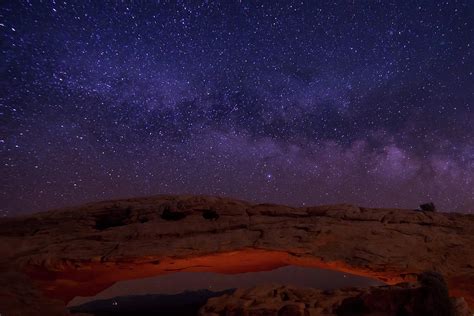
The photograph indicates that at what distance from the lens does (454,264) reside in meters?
11.9

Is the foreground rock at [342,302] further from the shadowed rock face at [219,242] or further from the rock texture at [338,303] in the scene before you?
the shadowed rock face at [219,242]

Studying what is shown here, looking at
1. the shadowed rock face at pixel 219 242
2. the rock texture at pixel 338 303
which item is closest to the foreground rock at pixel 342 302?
the rock texture at pixel 338 303

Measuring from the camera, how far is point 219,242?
1232 cm

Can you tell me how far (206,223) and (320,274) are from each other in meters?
16.9

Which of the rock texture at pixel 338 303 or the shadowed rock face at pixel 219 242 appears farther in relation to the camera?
the shadowed rock face at pixel 219 242

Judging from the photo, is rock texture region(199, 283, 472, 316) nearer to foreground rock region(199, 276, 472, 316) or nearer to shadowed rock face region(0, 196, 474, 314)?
foreground rock region(199, 276, 472, 316)

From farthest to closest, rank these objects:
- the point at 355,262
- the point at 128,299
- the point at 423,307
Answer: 1. the point at 128,299
2. the point at 355,262
3. the point at 423,307

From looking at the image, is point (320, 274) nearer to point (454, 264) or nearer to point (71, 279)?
point (454, 264)

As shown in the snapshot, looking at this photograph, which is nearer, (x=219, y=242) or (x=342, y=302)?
(x=342, y=302)

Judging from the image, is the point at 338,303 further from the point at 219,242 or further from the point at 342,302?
the point at 219,242

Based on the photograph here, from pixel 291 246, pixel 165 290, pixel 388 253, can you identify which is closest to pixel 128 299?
pixel 165 290

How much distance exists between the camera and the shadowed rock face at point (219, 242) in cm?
1201

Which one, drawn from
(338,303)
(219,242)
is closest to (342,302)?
(338,303)

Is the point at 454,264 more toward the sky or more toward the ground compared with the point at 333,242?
more toward the ground
